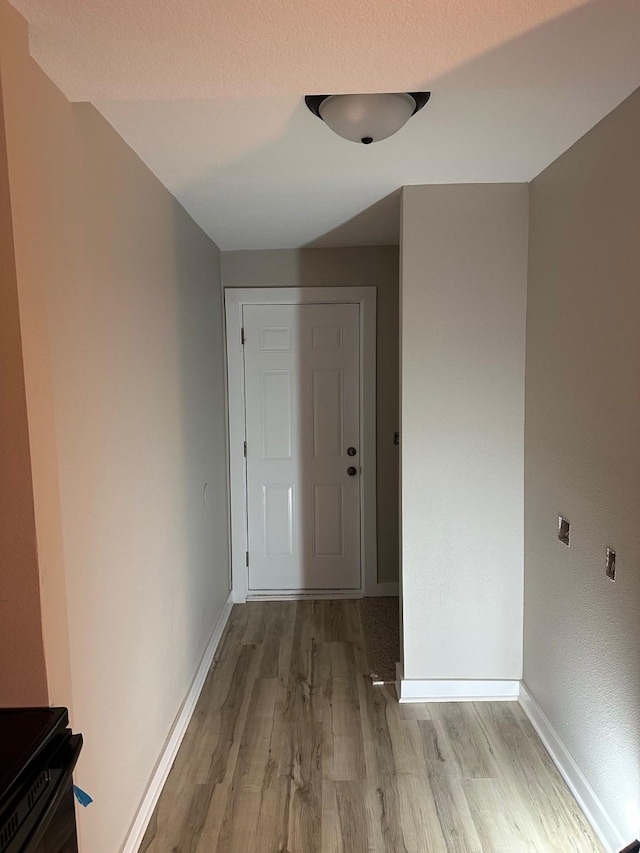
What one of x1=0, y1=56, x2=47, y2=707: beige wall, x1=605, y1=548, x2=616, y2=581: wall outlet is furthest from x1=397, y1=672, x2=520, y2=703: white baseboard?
x1=0, y1=56, x2=47, y2=707: beige wall

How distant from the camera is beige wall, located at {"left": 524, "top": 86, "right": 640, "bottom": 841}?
1.76 meters

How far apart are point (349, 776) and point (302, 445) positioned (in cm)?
212

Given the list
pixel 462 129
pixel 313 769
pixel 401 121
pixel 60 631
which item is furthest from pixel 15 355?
pixel 313 769

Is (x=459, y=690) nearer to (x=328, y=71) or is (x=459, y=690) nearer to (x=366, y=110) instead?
(x=366, y=110)

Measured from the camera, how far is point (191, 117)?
1.79m

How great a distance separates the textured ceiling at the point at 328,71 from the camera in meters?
1.13

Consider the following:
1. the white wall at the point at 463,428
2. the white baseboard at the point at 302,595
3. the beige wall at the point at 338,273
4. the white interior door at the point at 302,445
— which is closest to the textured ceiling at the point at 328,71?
the white wall at the point at 463,428

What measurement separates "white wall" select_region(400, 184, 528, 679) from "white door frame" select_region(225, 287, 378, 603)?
1272 mm

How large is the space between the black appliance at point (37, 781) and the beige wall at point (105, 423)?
95 mm

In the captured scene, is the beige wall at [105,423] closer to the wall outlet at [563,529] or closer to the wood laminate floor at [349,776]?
the wood laminate floor at [349,776]

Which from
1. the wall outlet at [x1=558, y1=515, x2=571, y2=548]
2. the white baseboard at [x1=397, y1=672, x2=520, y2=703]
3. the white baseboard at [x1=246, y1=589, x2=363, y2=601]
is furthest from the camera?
the white baseboard at [x1=246, y1=589, x2=363, y2=601]

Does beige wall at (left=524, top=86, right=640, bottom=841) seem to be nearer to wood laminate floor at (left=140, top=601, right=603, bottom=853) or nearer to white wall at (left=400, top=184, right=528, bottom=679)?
white wall at (left=400, top=184, right=528, bottom=679)

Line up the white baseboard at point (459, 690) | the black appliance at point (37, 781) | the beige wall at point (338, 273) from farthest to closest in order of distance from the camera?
the beige wall at point (338, 273)
the white baseboard at point (459, 690)
the black appliance at point (37, 781)

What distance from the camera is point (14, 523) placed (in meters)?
1.22
